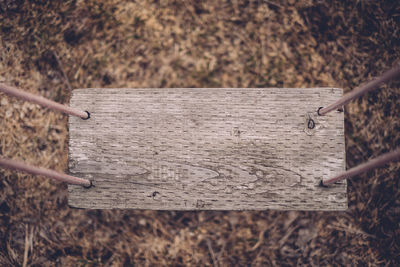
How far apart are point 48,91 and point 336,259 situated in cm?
294

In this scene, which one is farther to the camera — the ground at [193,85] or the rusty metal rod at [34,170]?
the ground at [193,85]

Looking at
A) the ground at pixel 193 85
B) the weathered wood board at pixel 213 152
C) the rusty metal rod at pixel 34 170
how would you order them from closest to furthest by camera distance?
the rusty metal rod at pixel 34 170 < the weathered wood board at pixel 213 152 < the ground at pixel 193 85

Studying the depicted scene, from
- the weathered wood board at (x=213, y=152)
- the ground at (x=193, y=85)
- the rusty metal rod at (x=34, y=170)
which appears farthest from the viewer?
the ground at (x=193, y=85)

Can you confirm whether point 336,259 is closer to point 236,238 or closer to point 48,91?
point 236,238

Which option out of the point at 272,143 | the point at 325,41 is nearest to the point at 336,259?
the point at 272,143

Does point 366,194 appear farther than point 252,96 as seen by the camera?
Yes

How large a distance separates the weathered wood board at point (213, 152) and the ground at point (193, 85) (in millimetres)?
842

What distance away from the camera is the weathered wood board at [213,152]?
58.0 inches

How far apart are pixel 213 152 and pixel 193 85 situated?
103 cm

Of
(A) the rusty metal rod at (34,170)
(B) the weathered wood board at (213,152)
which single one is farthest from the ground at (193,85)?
(A) the rusty metal rod at (34,170)

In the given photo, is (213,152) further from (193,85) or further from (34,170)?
(193,85)

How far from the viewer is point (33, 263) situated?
88.2 inches

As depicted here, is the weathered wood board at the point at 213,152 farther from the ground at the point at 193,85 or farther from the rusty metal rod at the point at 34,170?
the ground at the point at 193,85

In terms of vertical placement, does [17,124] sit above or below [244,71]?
below
